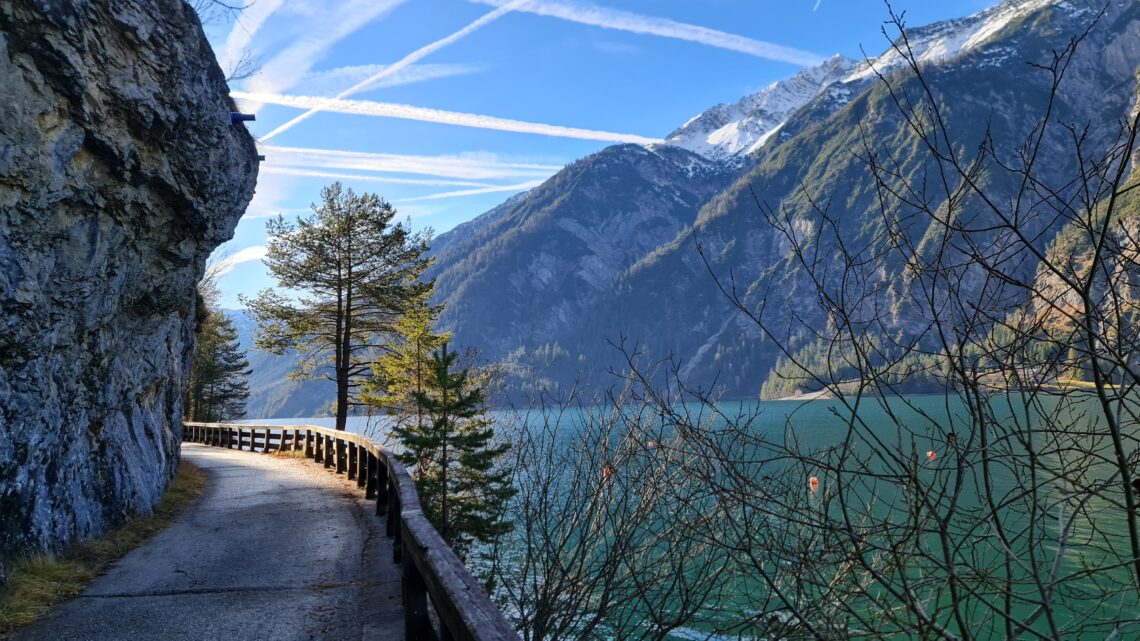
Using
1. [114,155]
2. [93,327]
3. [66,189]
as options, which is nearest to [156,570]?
[93,327]

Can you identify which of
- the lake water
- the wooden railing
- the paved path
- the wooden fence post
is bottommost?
the paved path

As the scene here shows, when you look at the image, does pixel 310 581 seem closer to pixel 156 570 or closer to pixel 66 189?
pixel 156 570

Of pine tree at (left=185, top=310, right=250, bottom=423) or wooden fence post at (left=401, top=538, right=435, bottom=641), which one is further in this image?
pine tree at (left=185, top=310, right=250, bottom=423)

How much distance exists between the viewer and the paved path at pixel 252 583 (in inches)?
216

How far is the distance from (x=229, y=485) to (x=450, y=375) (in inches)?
236

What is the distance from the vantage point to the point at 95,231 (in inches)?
317

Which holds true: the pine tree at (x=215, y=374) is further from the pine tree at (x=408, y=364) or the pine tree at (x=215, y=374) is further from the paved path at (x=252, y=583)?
the paved path at (x=252, y=583)

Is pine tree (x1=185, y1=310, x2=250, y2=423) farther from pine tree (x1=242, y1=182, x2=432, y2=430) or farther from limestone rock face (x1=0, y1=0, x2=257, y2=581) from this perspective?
limestone rock face (x1=0, y1=0, x2=257, y2=581)

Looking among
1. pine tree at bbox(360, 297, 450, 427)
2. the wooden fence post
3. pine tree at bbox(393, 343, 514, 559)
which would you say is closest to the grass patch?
the wooden fence post

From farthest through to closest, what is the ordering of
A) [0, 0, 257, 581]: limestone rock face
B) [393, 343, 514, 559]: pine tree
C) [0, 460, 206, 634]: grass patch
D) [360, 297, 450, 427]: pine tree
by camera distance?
[360, 297, 450, 427]: pine tree → [393, 343, 514, 559]: pine tree → [0, 0, 257, 581]: limestone rock face → [0, 460, 206, 634]: grass patch

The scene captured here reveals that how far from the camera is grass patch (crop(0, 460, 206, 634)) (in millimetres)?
5656

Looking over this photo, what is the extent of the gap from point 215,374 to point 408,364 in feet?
94.3

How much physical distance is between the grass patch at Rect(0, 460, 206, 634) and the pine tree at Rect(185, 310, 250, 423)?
28.4 metres

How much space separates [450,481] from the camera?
17719 mm
